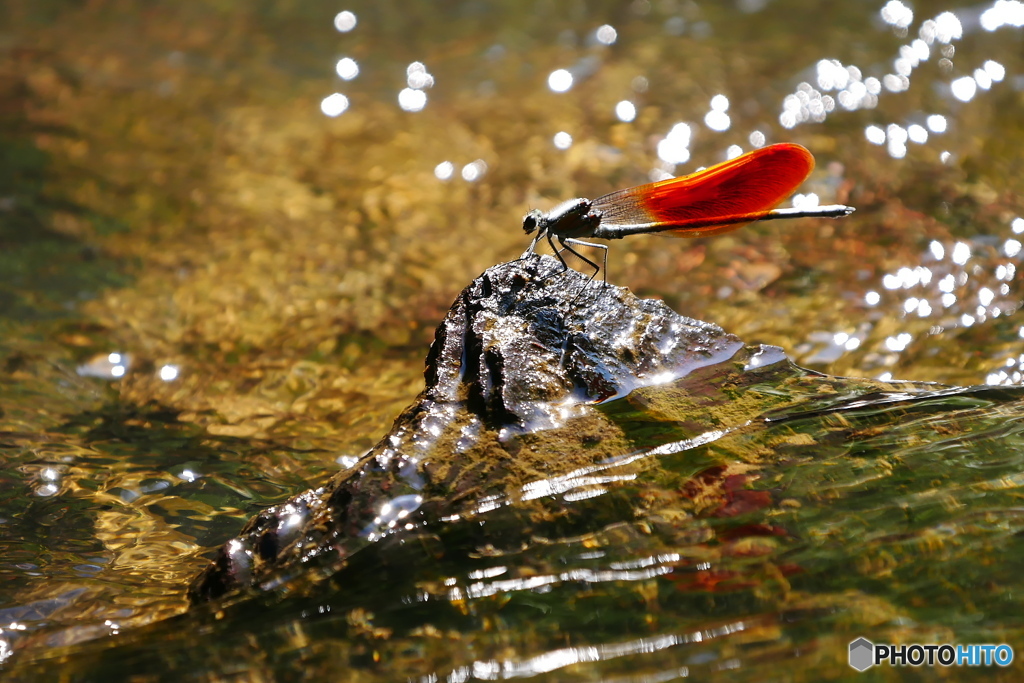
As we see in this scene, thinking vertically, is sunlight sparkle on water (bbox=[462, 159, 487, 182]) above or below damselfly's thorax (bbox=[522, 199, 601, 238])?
above

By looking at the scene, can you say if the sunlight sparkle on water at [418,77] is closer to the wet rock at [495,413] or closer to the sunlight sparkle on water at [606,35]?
the sunlight sparkle on water at [606,35]

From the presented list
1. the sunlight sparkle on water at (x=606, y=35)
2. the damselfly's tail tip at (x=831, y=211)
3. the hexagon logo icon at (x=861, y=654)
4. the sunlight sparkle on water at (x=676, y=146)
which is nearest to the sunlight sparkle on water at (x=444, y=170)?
the sunlight sparkle on water at (x=676, y=146)

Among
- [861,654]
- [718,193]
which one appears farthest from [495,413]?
[718,193]

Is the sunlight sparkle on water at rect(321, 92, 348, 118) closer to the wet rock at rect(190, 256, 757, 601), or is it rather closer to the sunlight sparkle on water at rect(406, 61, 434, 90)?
the sunlight sparkle on water at rect(406, 61, 434, 90)

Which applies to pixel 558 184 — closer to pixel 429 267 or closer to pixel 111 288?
pixel 429 267

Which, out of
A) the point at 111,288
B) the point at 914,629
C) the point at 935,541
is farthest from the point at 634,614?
the point at 111,288

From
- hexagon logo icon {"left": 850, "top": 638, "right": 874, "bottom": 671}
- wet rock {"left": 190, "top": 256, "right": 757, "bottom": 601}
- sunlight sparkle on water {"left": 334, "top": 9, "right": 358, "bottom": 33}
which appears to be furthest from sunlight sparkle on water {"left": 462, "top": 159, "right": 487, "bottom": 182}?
hexagon logo icon {"left": 850, "top": 638, "right": 874, "bottom": 671}

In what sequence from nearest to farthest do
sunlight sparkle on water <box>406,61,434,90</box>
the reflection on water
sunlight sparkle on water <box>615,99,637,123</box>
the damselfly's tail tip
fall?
the reflection on water → the damselfly's tail tip → sunlight sparkle on water <box>615,99,637,123</box> → sunlight sparkle on water <box>406,61,434,90</box>
